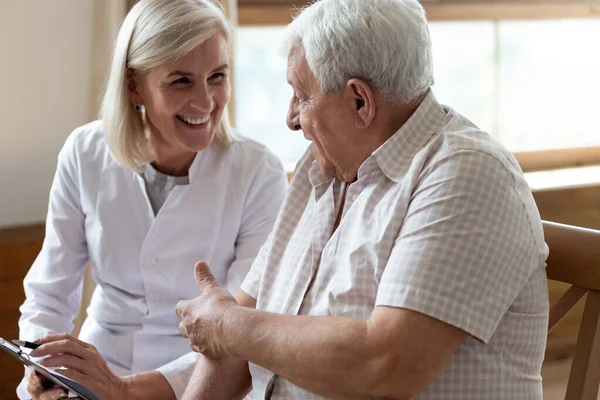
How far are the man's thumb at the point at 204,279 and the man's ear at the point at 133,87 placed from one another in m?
0.69

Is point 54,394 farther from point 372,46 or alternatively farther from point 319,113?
point 372,46

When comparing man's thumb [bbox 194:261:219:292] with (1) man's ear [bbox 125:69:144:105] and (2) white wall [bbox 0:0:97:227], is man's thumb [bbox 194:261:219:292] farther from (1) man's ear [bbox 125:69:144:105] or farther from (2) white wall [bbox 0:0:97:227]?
(2) white wall [bbox 0:0:97:227]

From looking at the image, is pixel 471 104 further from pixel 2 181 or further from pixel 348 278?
pixel 348 278

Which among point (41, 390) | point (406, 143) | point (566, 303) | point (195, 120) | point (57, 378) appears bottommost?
point (41, 390)

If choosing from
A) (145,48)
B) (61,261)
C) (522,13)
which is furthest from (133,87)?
(522,13)

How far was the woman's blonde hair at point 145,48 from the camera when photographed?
6.55 feet

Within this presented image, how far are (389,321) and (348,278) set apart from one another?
0.57 feet

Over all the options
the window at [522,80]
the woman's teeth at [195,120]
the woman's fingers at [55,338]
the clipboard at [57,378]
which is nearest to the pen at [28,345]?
the woman's fingers at [55,338]

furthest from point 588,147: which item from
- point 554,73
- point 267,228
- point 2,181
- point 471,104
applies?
point 2,181

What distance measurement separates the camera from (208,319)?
1458 millimetres

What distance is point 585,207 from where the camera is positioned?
11.1 ft

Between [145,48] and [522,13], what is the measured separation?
2.09m

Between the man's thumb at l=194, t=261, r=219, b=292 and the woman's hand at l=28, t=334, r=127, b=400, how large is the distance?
345mm

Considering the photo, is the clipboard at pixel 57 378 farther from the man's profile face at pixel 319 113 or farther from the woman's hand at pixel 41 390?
the man's profile face at pixel 319 113
